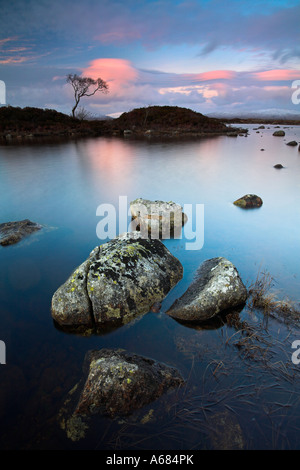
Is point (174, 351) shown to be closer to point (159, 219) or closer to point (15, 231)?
point (159, 219)

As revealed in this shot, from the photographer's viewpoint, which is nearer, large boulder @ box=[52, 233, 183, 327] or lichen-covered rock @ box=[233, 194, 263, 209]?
large boulder @ box=[52, 233, 183, 327]

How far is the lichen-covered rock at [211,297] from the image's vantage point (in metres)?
5.43

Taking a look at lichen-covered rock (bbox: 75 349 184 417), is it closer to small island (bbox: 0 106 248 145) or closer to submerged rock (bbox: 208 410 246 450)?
submerged rock (bbox: 208 410 246 450)

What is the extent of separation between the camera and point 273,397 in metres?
3.78

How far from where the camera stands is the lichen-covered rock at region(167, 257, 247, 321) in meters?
5.43

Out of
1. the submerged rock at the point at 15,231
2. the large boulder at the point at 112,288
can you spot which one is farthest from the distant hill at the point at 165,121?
the large boulder at the point at 112,288

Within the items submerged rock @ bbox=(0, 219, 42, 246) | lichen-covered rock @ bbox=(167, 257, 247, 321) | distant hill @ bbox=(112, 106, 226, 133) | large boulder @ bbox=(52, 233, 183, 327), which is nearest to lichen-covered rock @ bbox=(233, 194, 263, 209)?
lichen-covered rock @ bbox=(167, 257, 247, 321)

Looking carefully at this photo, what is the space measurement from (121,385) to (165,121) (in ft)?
229

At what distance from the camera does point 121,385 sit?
12.2ft

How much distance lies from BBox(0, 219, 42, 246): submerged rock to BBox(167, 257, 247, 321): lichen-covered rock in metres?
6.89

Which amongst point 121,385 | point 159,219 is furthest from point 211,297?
point 159,219

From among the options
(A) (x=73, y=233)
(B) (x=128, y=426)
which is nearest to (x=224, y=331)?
(B) (x=128, y=426)
